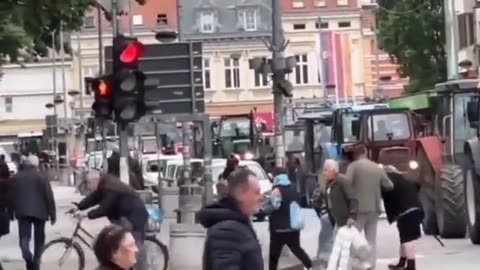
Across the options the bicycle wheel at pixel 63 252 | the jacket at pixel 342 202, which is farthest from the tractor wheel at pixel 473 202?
the bicycle wheel at pixel 63 252

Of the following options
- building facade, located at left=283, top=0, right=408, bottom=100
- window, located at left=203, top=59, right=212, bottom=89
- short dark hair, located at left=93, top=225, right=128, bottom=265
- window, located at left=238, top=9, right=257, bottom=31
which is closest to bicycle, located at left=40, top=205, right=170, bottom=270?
short dark hair, located at left=93, top=225, right=128, bottom=265

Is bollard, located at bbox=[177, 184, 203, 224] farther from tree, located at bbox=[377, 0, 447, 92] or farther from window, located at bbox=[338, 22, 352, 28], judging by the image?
window, located at bbox=[338, 22, 352, 28]

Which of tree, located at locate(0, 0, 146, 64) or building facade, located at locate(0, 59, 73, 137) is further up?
building facade, located at locate(0, 59, 73, 137)

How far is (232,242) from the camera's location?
9562 millimetres

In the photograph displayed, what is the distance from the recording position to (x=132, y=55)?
1986cm

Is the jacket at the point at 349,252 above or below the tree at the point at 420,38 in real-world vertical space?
below

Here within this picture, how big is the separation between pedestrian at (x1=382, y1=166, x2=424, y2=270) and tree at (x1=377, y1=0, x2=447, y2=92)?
46.6 m

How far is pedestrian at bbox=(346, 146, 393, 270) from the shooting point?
2058 centimetres

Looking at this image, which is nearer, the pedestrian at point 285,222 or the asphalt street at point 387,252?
the pedestrian at point 285,222

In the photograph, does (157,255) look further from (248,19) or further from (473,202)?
(248,19)

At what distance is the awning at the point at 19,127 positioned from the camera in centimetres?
11338

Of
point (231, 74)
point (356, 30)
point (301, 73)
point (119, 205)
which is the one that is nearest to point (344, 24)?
point (356, 30)

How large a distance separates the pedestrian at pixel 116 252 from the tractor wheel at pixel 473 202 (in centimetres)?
1792

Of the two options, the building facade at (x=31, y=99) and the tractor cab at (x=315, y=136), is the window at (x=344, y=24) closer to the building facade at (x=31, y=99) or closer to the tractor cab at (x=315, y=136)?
the building facade at (x=31, y=99)
